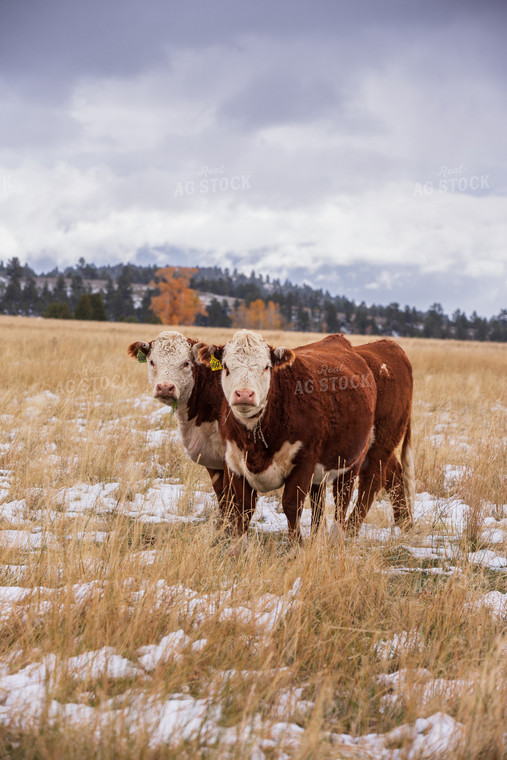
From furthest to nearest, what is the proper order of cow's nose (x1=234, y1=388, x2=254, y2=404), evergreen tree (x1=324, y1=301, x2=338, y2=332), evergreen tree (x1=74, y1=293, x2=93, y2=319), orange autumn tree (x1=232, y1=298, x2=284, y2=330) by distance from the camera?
evergreen tree (x1=324, y1=301, x2=338, y2=332) < orange autumn tree (x1=232, y1=298, x2=284, y2=330) < evergreen tree (x1=74, y1=293, x2=93, y2=319) < cow's nose (x1=234, y1=388, x2=254, y2=404)

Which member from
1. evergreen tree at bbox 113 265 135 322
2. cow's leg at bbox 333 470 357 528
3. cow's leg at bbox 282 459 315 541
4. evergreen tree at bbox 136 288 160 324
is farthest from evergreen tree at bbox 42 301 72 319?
cow's leg at bbox 282 459 315 541

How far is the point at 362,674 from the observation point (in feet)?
8.86

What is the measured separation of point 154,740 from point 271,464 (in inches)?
99.8

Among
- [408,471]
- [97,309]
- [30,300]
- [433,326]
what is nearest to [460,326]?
[433,326]

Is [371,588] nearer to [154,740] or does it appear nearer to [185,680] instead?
[185,680]

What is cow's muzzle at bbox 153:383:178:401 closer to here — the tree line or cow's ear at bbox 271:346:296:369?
cow's ear at bbox 271:346:296:369

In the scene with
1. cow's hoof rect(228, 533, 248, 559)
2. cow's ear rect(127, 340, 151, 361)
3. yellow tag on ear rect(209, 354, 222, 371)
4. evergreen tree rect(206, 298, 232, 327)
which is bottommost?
cow's hoof rect(228, 533, 248, 559)

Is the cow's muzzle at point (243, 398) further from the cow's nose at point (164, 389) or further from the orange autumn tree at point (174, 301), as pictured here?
the orange autumn tree at point (174, 301)

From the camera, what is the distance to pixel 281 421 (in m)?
4.61

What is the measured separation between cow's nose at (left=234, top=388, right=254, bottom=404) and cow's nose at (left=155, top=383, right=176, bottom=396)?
136 centimetres

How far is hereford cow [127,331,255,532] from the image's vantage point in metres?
5.74

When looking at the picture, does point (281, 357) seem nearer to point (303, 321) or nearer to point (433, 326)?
point (303, 321)

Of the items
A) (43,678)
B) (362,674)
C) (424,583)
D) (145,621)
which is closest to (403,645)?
(362,674)

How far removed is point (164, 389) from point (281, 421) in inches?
52.7
